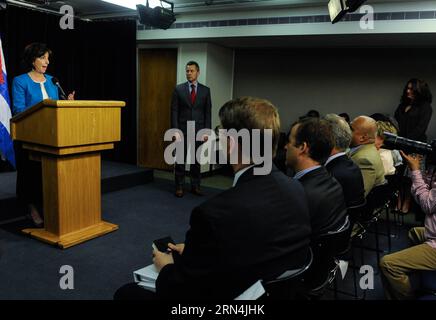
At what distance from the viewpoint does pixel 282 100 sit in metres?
5.65

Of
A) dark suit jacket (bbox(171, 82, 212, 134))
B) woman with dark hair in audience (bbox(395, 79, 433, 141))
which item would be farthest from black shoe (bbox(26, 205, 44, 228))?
woman with dark hair in audience (bbox(395, 79, 433, 141))

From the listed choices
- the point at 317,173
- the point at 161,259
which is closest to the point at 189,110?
the point at 317,173

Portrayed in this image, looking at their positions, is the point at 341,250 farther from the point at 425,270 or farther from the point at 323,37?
the point at 323,37

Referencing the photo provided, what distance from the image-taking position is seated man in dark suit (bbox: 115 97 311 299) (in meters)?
0.95

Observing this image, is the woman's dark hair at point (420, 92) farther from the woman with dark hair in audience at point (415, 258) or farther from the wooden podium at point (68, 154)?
the wooden podium at point (68, 154)

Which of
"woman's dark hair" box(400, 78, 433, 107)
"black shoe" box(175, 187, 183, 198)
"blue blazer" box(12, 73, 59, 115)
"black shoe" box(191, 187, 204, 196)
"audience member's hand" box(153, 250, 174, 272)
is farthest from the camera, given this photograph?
"black shoe" box(191, 187, 204, 196)

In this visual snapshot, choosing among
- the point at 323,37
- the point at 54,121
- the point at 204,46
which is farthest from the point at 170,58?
the point at 54,121

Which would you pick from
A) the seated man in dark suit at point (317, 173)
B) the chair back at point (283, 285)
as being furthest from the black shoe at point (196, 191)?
the chair back at point (283, 285)

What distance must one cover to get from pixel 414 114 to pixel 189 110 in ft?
8.23

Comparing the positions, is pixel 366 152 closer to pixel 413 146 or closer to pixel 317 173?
pixel 413 146

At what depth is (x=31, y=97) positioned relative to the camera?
2.81 metres

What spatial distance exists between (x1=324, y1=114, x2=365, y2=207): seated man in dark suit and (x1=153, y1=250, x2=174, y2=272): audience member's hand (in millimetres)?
1053

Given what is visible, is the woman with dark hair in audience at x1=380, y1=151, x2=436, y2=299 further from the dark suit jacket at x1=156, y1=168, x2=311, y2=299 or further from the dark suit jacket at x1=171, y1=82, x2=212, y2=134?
the dark suit jacket at x1=171, y1=82, x2=212, y2=134

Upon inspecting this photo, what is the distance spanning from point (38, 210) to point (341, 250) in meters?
2.58
